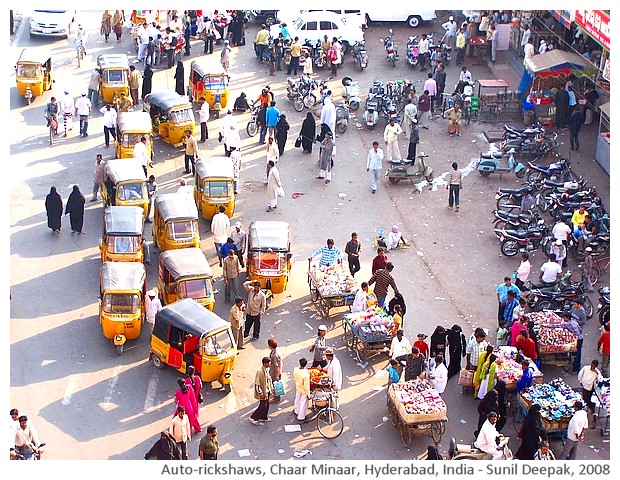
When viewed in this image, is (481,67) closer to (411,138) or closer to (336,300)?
(411,138)

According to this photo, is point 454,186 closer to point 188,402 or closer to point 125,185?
point 125,185

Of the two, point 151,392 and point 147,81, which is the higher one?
point 147,81

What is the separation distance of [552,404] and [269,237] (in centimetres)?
785

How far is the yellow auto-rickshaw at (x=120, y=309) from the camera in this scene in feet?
76.8

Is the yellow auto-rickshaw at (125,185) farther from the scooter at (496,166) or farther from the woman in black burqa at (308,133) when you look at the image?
the scooter at (496,166)

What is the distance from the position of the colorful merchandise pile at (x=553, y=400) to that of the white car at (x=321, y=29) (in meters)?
21.9

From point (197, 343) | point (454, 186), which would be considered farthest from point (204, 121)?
point (197, 343)

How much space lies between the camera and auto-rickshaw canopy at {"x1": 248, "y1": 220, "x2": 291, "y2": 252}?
25531 mm

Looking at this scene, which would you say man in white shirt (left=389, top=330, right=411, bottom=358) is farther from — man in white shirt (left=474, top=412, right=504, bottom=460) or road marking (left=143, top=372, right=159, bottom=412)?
road marking (left=143, top=372, right=159, bottom=412)

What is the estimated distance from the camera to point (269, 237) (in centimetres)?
2581

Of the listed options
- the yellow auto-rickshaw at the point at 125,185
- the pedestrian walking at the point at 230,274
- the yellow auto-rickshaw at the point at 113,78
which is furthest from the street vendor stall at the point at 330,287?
the yellow auto-rickshaw at the point at 113,78
